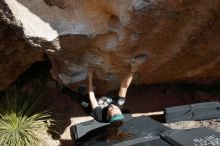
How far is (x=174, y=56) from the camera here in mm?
6672

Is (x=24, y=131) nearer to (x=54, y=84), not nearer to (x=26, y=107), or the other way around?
(x=26, y=107)

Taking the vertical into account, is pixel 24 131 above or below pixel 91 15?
below

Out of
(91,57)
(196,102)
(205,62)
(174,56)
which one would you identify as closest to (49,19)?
Answer: (91,57)

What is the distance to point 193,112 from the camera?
7.05 m

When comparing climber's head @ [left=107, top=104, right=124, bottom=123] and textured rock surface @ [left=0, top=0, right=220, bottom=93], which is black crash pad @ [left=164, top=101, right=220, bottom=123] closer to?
textured rock surface @ [left=0, top=0, right=220, bottom=93]

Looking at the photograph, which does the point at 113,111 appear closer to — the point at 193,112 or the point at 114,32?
the point at 114,32

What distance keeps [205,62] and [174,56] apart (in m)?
0.70

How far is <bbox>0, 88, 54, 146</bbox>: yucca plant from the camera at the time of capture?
22.9 feet

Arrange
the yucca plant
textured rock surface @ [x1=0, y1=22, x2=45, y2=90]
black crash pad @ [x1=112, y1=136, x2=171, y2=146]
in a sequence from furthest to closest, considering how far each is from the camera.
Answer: the yucca plant < textured rock surface @ [x1=0, y1=22, x2=45, y2=90] < black crash pad @ [x1=112, y1=136, x2=171, y2=146]

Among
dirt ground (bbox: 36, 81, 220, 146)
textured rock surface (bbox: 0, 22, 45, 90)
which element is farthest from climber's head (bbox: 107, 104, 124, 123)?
textured rock surface (bbox: 0, 22, 45, 90)

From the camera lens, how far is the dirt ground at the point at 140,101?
24.8 feet

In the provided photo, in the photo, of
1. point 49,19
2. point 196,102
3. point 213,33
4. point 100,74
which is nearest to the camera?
point 49,19

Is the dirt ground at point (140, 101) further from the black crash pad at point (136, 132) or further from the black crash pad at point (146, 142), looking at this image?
the black crash pad at point (146, 142)

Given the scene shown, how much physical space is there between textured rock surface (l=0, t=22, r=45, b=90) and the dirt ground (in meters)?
0.72
